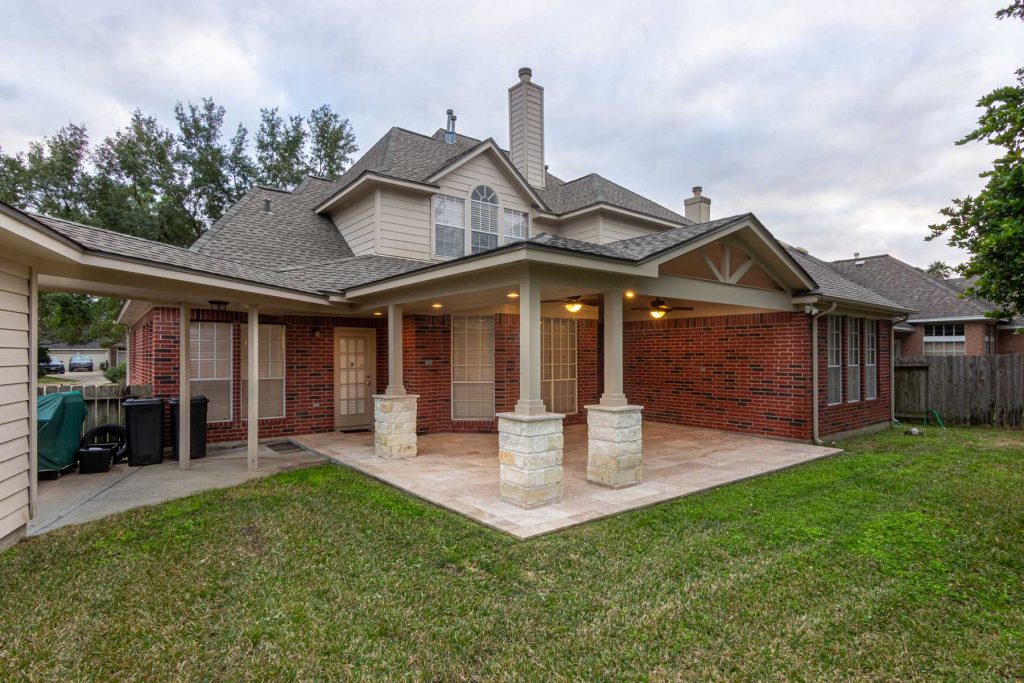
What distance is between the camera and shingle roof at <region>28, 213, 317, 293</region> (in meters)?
4.85

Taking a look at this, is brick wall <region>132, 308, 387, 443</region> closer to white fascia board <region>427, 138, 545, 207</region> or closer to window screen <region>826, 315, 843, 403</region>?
white fascia board <region>427, 138, 545, 207</region>

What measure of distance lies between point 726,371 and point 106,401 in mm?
10890

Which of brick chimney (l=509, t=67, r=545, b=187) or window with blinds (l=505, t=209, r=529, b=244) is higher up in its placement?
brick chimney (l=509, t=67, r=545, b=187)

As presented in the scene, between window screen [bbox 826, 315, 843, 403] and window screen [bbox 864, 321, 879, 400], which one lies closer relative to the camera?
window screen [bbox 826, 315, 843, 403]

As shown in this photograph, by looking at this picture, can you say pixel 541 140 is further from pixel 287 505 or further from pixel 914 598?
pixel 914 598

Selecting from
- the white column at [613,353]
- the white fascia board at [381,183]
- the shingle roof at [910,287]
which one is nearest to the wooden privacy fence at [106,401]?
the white fascia board at [381,183]

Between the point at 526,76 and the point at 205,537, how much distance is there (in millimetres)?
12128

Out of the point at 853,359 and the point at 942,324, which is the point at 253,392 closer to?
the point at 853,359

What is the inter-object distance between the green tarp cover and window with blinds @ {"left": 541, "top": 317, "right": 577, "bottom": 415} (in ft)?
24.8

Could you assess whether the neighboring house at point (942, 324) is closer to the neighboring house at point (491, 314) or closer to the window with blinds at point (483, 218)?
the neighboring house at point (491, 314)

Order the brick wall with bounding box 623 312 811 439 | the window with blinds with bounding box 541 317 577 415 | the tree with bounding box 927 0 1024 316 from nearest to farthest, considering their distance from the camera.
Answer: the tree with bounding box 927 0 1024 316
the brick wall with bounding box 623 312 811 439
the window with blinds with bounding box 541 317 577 415

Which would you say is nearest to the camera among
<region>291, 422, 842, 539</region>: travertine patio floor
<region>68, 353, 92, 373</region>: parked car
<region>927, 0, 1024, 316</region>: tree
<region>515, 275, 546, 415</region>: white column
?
<region>927, 0, 1024, 316</region>: tree

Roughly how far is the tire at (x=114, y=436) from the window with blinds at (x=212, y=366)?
1.15 m

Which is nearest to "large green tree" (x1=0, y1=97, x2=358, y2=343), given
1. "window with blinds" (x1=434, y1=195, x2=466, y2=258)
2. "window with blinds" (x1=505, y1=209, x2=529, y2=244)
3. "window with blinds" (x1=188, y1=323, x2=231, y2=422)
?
"window with blinds" (x1=188, y1=323, x2=231, y2=422)
